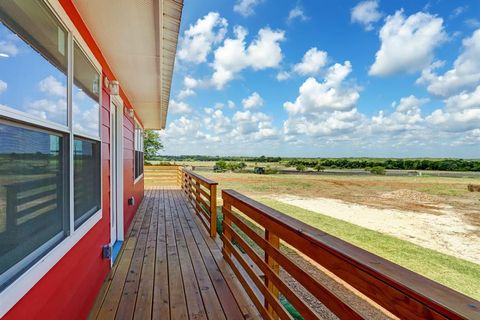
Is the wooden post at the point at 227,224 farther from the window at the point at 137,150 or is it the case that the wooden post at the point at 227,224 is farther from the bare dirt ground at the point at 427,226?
the bare dirt ground at the point at 427,226

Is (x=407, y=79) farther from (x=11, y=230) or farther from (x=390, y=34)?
(x=11, y=230)

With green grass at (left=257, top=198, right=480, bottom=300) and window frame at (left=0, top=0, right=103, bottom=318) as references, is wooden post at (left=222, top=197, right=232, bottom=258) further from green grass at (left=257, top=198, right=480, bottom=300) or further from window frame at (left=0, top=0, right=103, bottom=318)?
green grass at (left=257, top=198, right=480, bottom=300)

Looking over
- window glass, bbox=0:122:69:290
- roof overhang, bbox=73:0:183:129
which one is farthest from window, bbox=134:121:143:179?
window glass, bbox=0:122:69:290

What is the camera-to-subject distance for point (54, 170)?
1.39 metres

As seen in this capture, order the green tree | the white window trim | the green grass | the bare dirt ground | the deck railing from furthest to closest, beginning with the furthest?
the green tree < the deck railing < the bare dirt ground < the green grass < the white window trim

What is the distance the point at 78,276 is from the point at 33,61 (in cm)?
131

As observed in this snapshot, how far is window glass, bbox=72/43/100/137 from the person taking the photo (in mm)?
1766

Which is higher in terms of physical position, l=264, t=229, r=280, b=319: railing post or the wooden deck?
l=264, t=229, r=280, b=319: railing post

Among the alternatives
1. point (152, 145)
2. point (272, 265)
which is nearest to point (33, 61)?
point (272, 265)

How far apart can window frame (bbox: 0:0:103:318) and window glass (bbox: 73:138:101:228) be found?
5 centimetres

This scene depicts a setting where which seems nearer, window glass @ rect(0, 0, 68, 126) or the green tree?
window glass @ rect(0, 0, 68, 126)

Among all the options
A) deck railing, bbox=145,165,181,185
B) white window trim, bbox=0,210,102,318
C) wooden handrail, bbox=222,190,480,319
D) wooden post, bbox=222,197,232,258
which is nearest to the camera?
wooden handrail, bbox=222,190,480,319

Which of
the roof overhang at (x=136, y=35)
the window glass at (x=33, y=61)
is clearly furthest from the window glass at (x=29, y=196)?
the roof overhang at (x=136, y=35)

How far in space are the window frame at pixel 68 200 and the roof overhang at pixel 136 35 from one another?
0.19m
